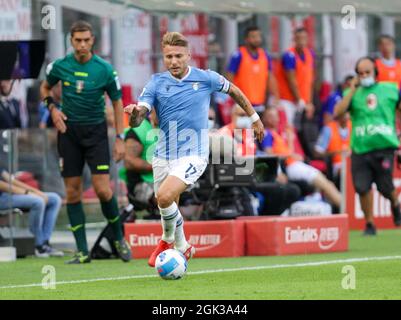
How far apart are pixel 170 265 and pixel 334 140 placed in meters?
11.0

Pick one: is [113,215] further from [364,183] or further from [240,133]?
[364,183]

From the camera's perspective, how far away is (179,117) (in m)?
12.5

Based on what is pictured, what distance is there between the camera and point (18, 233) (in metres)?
16.1

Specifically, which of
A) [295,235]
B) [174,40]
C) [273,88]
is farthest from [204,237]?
[273,88]

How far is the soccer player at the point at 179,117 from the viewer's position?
40.5ft

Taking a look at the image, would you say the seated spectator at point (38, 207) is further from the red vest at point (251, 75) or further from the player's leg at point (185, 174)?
the red vest at point (251, 75)

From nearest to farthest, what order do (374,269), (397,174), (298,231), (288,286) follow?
1. (288,286)
2. (374,269)
3. (298,231)
4. (397,174)

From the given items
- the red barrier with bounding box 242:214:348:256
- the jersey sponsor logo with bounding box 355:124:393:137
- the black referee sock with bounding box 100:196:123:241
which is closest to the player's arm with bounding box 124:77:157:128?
the black referee sock with bounding box 100:196:123:241

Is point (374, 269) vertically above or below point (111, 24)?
below

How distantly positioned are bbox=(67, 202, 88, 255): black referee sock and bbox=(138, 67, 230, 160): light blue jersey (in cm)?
253

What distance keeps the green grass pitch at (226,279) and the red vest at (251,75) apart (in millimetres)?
5992

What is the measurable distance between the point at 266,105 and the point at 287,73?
100cm

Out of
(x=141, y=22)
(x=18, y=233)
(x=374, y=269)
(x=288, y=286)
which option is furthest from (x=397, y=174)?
(x=288, y=286)

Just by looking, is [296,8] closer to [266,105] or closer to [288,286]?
[266,105]
